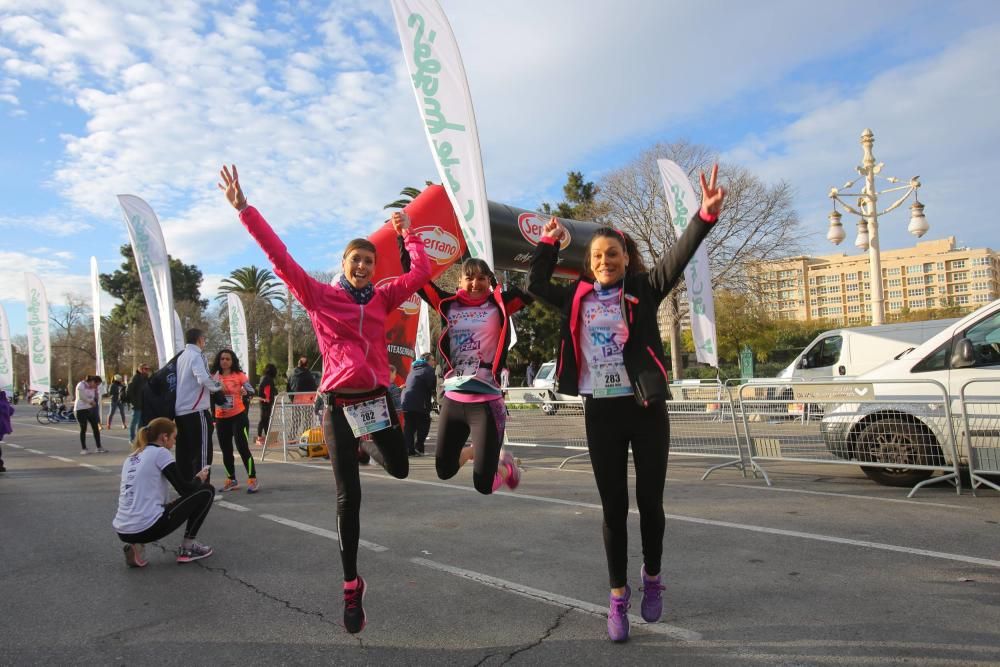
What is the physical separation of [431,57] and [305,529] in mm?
6920

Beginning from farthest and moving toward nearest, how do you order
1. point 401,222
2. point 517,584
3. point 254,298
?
point 254,298 → point 401,222 → point 517,584

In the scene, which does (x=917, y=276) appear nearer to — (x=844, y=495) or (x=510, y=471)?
(x=844, y=495)

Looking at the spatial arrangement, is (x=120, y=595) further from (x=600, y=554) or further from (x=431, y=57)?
(x=431, y=57)

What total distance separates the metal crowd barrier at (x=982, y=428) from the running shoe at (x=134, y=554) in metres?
7.63

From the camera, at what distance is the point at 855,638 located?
10.1ft

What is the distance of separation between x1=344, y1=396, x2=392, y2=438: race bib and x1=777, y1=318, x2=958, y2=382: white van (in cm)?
1291

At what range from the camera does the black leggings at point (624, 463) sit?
3174 mm

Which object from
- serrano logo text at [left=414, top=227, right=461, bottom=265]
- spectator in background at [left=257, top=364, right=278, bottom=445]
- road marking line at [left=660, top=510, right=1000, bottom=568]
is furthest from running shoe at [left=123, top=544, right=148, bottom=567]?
spectator in background at [left=257, top=364, right=278, bottom=445]

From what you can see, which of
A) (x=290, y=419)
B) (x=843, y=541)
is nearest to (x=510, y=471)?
(x=843, y=541)

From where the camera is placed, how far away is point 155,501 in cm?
484

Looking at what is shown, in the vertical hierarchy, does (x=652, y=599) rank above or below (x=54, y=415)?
above

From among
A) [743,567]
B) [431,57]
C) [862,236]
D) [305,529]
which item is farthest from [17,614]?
[862,236]

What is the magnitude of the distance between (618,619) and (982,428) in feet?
18.2

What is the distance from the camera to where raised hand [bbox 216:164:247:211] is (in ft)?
11.2
